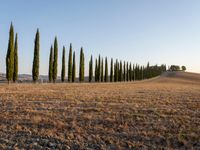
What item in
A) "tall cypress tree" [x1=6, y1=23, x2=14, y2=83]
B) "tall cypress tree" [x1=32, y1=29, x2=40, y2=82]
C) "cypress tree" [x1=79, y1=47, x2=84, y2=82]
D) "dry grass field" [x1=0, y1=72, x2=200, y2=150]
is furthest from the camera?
"cypress tree" [x1=79, y1=47, x2=84, y2=82]

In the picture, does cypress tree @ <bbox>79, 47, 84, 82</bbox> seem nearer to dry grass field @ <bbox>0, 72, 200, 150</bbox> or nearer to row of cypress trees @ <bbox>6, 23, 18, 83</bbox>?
row of cypress trees @ <bbox>6, 23, 18, 83</bbox>

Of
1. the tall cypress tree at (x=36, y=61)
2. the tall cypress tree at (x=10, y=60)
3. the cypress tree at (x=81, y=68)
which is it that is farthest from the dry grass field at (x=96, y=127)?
the cypress tree at (x=81, y=68)

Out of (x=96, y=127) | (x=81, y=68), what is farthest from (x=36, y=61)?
(x=96, y=127)

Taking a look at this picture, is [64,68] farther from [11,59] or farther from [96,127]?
[96,127]

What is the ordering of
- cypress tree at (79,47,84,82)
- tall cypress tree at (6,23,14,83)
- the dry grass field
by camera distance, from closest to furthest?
the dry grass field < tall cypress tree at (6,23,14,83) < cypress tree at (79,47,84,82)

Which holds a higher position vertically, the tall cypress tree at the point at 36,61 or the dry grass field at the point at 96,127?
the tall cypress tree at the point at 36,61

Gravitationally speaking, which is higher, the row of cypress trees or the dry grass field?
the row of cypress trees

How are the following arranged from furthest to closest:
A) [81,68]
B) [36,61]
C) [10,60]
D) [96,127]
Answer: [81,68] < [36,61] < [10,60] < [96,127]

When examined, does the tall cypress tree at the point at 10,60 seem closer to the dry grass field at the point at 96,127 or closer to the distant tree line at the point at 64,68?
the distant tree line at the point at 64,68

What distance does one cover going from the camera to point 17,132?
416 inches

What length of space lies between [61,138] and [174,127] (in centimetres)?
488

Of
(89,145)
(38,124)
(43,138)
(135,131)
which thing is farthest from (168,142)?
(38,124)

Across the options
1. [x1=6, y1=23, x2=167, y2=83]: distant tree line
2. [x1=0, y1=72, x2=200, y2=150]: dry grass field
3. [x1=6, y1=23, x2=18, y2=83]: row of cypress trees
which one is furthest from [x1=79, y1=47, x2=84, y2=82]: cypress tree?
[x1=0, y1=72, x2=200, y2=150]: dry grass field

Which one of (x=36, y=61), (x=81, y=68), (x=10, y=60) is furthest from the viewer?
(x=81, y=68)
